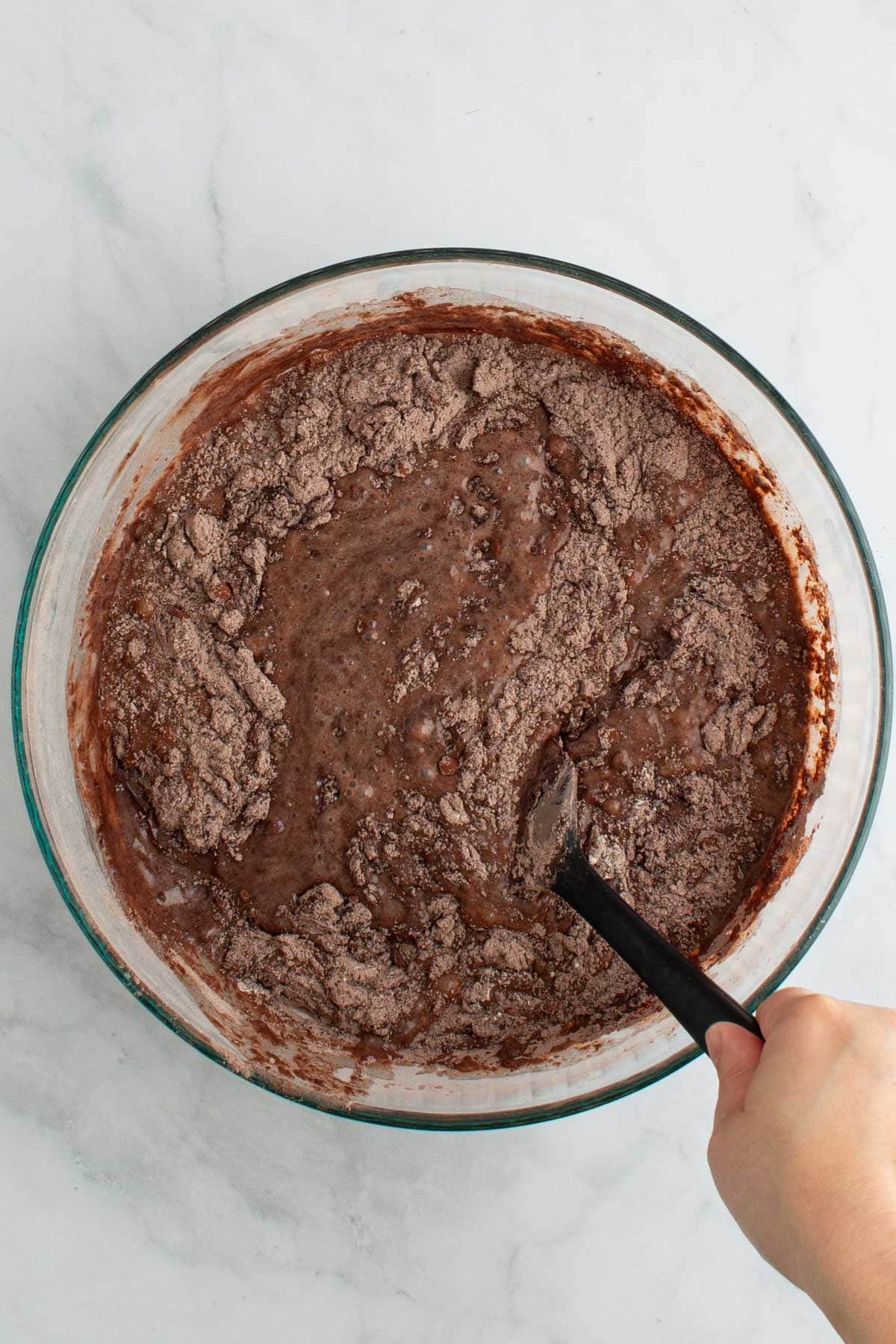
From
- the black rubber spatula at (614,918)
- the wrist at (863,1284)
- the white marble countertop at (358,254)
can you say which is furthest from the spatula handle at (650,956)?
the white marble countertop at (358,254)

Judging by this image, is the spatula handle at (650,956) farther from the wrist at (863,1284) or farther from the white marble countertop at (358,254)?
the white marble countertop at (358,254)

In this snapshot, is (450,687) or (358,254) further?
(358,254)

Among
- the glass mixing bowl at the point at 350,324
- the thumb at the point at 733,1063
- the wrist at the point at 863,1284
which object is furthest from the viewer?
the glass mixing bowl at the point at 350,324

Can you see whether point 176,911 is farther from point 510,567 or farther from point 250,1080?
point 510,567

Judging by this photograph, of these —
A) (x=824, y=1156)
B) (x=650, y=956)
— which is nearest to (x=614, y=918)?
(x=650, y=956)

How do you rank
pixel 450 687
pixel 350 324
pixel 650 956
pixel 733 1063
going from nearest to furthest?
pixel 733 1063, pixel 650 956, pixel 450 687, pixel 350 324

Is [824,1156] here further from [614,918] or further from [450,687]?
[450,687]

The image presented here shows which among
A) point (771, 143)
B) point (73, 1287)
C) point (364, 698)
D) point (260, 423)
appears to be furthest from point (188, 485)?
point (73, 1287)
